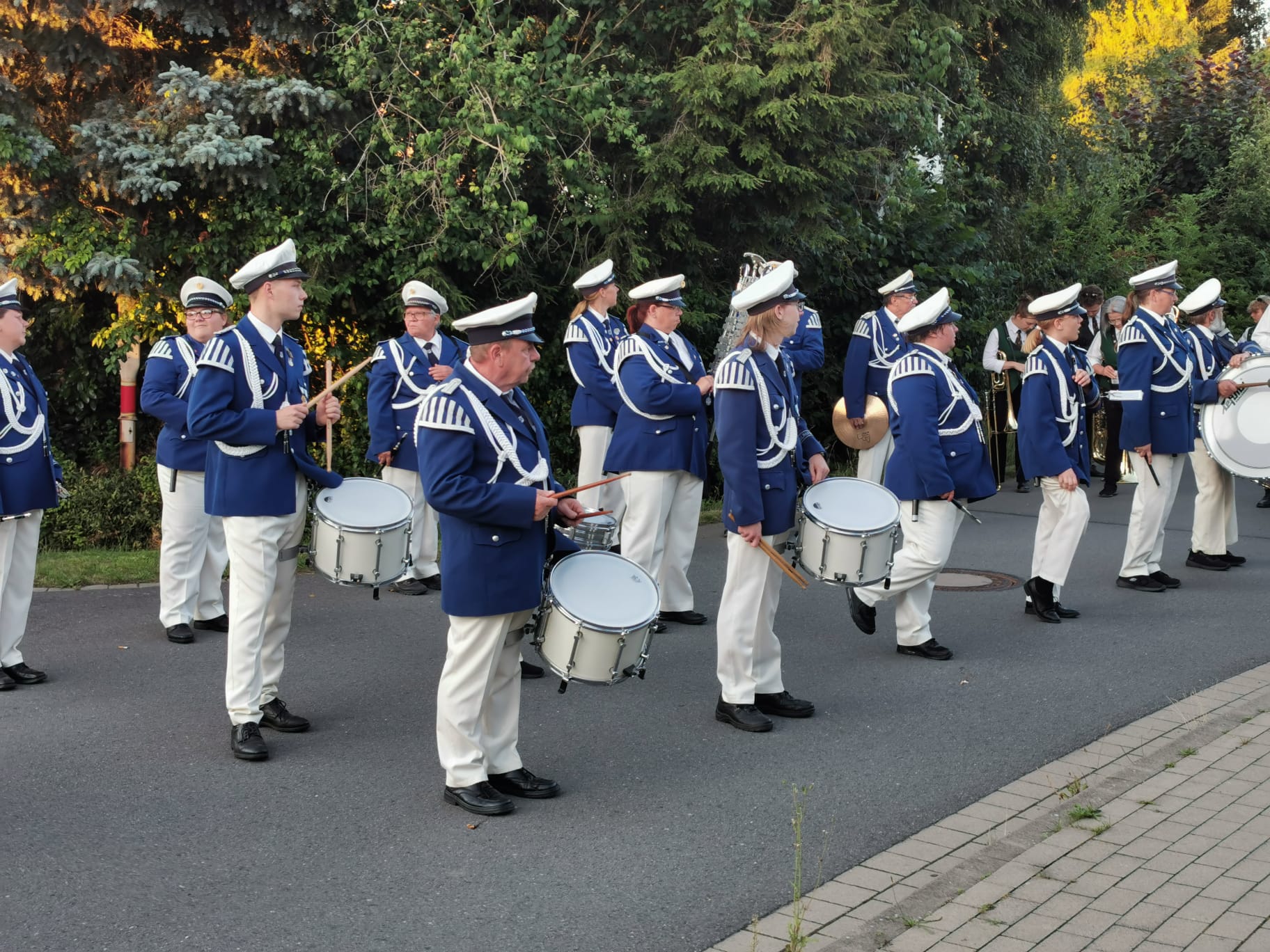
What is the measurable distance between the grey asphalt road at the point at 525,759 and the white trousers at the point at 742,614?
23 cm

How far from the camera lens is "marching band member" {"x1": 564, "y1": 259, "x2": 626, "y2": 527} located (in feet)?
31.1

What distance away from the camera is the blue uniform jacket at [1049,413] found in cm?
866

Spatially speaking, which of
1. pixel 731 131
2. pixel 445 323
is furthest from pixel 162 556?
pixel 731 131

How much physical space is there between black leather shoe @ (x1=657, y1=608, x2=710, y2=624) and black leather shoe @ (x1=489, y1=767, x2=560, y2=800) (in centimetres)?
325

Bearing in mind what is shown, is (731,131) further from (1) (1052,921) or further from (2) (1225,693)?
(1) (1052,921)

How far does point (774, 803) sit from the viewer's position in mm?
5504

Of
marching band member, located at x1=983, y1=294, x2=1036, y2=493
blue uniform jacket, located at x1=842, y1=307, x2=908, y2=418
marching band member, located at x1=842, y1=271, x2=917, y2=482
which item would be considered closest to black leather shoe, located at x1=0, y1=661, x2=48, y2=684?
marching band member, located at x1=842, y1=271, x2=917, y2=482

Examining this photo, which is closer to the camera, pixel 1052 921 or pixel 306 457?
pixel 1052 921

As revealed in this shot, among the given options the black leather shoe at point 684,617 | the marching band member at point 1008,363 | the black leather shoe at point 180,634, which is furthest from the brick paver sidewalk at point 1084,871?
the marching band member at point 1008,363

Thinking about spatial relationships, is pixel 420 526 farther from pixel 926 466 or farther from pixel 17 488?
pixel 926 466

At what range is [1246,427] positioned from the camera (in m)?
10.1

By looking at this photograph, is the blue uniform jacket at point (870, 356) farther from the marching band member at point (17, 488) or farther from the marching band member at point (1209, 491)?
the marching band member at point (17, 488)

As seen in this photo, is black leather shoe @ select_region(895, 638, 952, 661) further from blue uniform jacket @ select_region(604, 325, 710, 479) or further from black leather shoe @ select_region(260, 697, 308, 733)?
black leather shoe @ select_region(260, 697, 308, 733)

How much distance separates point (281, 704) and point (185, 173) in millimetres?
6563
